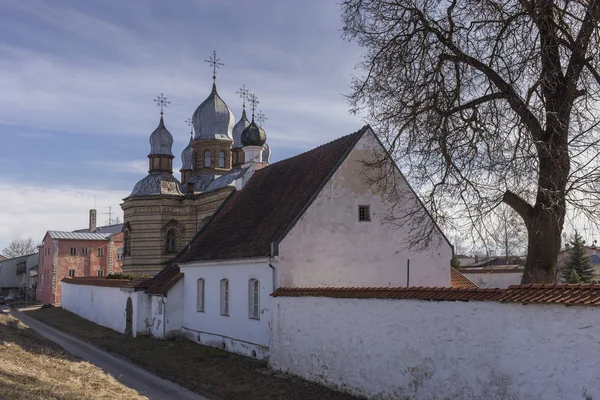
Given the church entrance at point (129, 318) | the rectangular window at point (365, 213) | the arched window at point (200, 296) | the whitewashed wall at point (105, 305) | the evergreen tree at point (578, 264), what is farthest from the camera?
the evergreen tree at point (578, 264)

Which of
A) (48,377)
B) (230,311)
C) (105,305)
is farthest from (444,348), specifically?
(105,305)

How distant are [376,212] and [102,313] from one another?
64.5 ft

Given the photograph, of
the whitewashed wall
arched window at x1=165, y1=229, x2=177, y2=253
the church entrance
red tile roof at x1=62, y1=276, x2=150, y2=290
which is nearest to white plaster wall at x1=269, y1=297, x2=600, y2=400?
the whitewashed wall

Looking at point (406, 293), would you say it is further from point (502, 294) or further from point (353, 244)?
point (353, 244)

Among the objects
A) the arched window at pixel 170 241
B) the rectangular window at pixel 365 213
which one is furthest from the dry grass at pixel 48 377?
the arched window at pixel 170 241

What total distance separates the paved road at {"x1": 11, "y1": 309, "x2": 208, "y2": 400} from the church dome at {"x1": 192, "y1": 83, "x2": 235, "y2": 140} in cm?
2361

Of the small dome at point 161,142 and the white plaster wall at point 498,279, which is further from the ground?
the small dome at point 161,142

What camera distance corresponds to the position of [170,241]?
4209cm

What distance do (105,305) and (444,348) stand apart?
80.7 ft

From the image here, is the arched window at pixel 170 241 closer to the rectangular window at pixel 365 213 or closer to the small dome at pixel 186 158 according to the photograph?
the small dome at pixel 186 158

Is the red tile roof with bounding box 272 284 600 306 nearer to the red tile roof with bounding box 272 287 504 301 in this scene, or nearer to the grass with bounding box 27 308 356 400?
the red tile roof with bounding box 272 287 504 301

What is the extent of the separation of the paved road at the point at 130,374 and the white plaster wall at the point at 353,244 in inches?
165

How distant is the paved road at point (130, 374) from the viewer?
46.7ft

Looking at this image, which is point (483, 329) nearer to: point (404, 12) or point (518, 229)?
point (518, 229)
